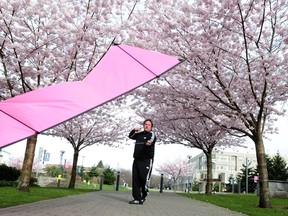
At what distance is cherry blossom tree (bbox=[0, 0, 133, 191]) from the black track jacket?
5.71 metres

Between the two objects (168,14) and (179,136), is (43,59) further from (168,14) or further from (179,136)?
(179,136)

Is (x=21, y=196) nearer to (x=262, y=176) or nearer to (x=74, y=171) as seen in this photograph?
(x=262, y=176)

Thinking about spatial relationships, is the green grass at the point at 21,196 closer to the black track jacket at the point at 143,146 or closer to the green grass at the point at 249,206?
the black track jacket at the point at 143,146

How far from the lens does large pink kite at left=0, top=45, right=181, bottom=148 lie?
3553mm

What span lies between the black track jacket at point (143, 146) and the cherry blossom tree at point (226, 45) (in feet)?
15.9

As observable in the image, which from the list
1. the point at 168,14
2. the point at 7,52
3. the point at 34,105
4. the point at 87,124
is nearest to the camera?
the point at 34,105

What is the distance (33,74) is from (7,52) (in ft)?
4.32

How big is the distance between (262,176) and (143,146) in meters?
5.96

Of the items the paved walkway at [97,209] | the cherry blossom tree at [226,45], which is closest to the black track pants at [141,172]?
the paved walkway at [97,209]

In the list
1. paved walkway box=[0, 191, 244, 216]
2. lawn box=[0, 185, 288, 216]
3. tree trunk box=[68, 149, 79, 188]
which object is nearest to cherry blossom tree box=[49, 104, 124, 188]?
Result: tree trunk box=[68, 149, 79, 188]

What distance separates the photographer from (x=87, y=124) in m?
25.1

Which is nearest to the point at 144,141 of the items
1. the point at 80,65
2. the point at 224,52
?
the point at 224,52

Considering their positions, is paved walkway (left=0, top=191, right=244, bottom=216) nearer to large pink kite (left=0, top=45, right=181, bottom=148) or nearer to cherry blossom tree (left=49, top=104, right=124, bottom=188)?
large pink kite (left=0, top=45, right=181, bottom=148)

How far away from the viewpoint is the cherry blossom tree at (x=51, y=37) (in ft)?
39.8
